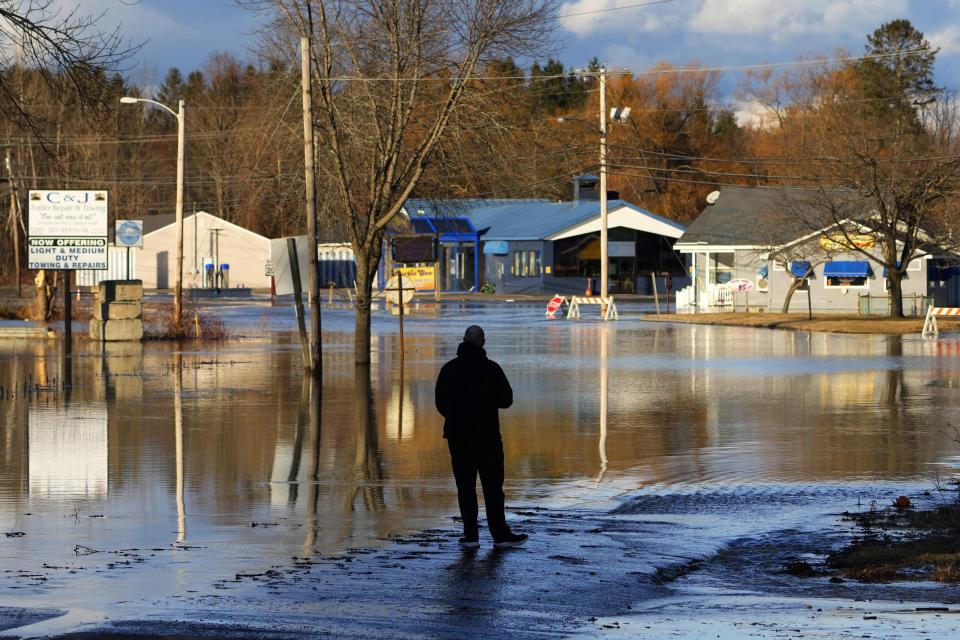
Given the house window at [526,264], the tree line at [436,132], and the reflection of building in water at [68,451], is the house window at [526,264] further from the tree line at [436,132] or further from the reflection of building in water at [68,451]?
the reflection of building in water at [68,451]

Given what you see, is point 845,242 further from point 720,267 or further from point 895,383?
point 895,383

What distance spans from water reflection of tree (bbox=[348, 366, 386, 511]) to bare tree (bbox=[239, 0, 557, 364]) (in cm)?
624

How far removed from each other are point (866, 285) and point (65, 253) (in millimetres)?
34081

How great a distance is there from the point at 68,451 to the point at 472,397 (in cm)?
704

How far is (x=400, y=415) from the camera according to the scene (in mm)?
20688

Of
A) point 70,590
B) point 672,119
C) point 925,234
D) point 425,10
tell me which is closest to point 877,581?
point 70,590

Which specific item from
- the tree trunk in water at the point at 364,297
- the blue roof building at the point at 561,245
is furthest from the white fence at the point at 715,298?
the tree trunk in water at the point at 364,297

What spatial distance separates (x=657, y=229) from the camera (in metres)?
80.8

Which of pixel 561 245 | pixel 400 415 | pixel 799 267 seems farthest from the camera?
pixel 561 245

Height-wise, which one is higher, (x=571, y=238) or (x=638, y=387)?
(x=571, y=238)

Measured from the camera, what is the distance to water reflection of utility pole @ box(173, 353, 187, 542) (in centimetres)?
1155

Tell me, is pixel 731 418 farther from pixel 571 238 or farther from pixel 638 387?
pixel 571 238

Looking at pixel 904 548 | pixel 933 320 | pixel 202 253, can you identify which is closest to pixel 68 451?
pixel 904 548

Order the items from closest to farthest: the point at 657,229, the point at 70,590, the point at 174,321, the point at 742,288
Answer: the point at 70,590
the point at 174,321
the point at 742,288
the point at 657,229
